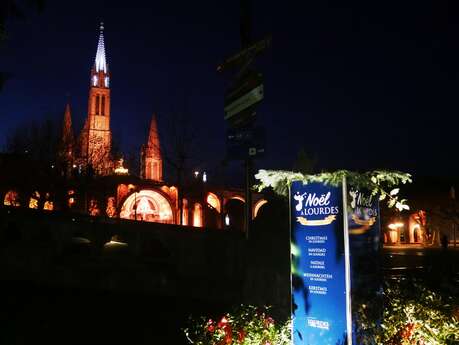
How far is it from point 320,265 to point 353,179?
4.26ft

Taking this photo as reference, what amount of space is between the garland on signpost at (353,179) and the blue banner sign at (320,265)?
0.38 feet

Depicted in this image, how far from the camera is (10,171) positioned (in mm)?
40469

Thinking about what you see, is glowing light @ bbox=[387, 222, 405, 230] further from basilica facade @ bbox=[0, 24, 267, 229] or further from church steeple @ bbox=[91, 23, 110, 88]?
church steeple @ bbox=[91, 23, 110, 88]

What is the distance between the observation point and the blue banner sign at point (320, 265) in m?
6.93

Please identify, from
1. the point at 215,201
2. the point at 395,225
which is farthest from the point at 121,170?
the point at 395,225

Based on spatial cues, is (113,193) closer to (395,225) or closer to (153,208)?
(153,208)

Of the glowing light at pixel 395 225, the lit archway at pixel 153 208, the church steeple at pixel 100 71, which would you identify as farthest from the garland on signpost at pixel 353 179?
the church steeple at pixel 100 71

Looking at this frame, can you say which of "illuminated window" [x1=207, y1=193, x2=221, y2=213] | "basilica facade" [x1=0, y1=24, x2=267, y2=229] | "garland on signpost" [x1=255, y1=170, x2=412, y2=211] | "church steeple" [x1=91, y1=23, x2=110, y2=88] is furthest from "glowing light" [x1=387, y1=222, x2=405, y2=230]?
"church steeple" [x1=91, y1=23, x2=110, y2=88]

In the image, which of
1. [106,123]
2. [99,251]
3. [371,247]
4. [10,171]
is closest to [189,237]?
[99,251]

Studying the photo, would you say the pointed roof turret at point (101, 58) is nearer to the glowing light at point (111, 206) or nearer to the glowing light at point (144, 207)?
the glowing light at point (144, 207)

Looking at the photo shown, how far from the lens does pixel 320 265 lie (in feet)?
23.6

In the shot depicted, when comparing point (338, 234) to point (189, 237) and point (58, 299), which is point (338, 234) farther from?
point (189, 237)

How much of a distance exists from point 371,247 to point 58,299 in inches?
376

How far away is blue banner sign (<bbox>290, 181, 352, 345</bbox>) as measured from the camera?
273 inches
